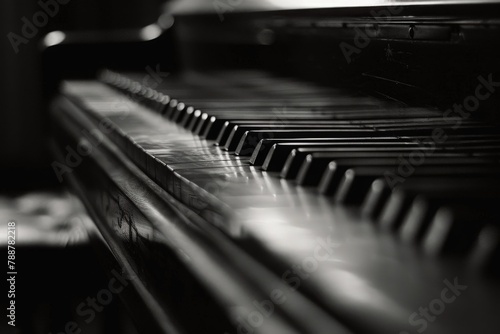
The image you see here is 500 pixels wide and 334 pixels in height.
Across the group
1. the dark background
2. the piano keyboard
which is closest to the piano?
the piano keyboard

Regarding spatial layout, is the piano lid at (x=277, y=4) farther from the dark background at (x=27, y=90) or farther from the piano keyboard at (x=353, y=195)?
the dark background at (x=27, y=90)

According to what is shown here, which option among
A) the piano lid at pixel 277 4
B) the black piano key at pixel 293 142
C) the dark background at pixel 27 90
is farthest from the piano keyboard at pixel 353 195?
the dark background at pixel 27 90

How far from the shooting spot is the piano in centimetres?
55

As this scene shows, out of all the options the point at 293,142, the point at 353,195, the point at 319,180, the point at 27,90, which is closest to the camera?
the point at 353,195

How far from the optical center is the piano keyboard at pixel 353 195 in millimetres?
511

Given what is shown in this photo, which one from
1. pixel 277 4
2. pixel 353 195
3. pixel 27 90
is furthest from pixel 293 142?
pixel 27 90

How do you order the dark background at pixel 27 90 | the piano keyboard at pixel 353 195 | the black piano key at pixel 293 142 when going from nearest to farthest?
the piano keyboard at pixel 353 195 → the black piano key at pixel 293 142 → the dark background at pixel 27 90

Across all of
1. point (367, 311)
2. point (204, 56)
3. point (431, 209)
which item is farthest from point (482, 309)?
point (204, 56)

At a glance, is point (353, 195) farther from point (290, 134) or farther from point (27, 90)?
point (27, 90)

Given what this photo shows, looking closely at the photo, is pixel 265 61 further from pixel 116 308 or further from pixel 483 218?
pixel 483 218

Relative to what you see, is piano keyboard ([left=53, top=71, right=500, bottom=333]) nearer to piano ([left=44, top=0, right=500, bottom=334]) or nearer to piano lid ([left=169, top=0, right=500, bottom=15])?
piano ([left=44, top=0, right=500, bottom=334])

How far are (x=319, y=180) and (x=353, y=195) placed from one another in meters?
0.11

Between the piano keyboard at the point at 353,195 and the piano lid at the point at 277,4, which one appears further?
the piano lid at the point at 277,4

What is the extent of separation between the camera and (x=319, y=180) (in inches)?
34.4
